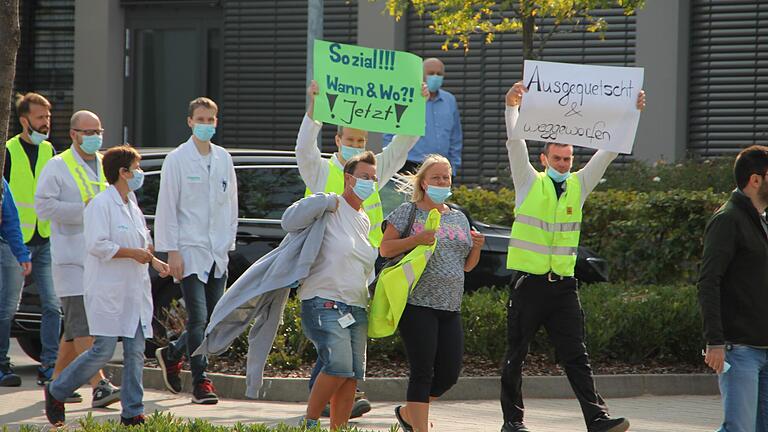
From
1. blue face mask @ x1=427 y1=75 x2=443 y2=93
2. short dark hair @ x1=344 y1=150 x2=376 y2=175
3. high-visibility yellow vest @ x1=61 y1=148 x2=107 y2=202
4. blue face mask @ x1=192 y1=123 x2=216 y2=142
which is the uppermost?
blue face mask @ x1=427 y1=75 x2=443 y2=93

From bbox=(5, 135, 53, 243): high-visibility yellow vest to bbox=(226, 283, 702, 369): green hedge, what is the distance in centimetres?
185

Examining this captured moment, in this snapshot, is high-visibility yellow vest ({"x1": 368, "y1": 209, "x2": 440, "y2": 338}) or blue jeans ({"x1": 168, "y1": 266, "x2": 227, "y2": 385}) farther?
blue jeans ({"x1": 168, "y1": 266, "x2": 227, "y2": 385})

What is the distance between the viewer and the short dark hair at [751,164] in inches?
289

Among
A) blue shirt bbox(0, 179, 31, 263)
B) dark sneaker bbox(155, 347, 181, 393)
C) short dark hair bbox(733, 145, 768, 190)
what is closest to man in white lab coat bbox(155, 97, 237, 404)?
dark sneaker bbox(155, 347, 181, 393)

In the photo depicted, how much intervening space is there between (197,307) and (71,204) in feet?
4.05

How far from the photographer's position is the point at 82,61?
867 inches

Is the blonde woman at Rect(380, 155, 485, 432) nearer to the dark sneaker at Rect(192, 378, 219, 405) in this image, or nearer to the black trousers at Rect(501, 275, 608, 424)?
the black trousers at Rect(501, 275, 608, 424)

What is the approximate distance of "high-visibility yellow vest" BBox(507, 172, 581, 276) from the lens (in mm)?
→ 8805

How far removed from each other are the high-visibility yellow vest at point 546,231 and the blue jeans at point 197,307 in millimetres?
2296

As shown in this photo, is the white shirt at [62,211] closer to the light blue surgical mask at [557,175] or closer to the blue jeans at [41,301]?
the blue jeans at [41,301]

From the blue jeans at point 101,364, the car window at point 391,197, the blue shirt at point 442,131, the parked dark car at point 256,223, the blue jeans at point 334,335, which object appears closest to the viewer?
the blue jeans at point 334,335

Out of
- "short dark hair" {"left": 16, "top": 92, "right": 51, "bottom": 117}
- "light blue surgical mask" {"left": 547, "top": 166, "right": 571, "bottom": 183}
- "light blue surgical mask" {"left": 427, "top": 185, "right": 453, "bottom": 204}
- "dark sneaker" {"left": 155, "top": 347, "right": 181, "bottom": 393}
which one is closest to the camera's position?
"light blue surgical mask" {"left": 427, "top": 185, "right": 453, "bottom": 204}

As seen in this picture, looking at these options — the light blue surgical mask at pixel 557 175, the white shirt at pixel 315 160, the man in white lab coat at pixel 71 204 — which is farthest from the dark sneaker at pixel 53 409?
the light blue surgical mask at pixel 557 175

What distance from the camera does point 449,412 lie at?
1012 centimetres
